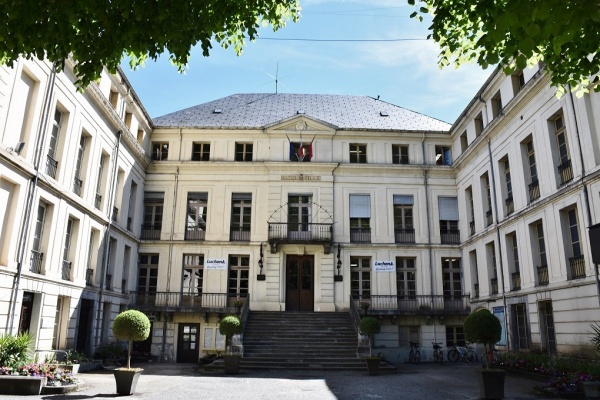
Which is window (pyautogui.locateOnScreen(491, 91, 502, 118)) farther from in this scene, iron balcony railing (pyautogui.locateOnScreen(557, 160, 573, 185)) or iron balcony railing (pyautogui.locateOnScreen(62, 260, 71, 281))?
iron balcony railing (pyautogui.locateOnScreen(62, 260, 71, 281))

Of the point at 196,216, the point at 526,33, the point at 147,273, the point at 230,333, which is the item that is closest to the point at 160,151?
the point at 196,216

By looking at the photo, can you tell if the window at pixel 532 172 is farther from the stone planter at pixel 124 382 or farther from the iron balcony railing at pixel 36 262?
the iron balcony railing at pixel 36 262

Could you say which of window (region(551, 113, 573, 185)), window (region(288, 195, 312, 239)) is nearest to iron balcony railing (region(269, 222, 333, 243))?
Result: window (region(288, 195, 312, 239))

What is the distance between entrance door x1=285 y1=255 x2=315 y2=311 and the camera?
72.4 ft

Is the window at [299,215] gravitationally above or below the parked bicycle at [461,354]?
above

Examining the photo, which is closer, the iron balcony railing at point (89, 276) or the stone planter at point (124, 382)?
the stone planter at point (124, 382)

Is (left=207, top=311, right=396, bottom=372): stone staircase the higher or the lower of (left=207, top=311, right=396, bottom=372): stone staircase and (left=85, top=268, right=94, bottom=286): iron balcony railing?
the lower

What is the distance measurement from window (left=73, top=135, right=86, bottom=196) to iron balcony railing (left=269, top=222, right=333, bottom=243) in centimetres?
855

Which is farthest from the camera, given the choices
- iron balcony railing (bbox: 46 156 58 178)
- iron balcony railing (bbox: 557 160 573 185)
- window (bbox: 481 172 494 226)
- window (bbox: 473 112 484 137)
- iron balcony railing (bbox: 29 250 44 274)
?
window (bbox: 473 112 484 137)

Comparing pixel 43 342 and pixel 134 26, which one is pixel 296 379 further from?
pixel 134 26

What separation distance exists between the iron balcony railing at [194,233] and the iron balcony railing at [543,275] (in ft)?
46.8

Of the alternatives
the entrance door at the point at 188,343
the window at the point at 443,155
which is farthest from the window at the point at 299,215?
the window at the point at 443,155

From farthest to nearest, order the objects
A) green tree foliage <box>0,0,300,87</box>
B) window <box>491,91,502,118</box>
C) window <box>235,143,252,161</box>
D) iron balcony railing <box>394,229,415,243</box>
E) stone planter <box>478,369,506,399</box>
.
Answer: window <box>235,143,252,161</box> → iron balcony railing <box>394,229,415,243</box> → window <box>491,91,502,118</box> → stone planter <box>478,369,506,399</box> → green tree foliage <box>0,0,300,87</box>

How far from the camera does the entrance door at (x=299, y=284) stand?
22.1m
